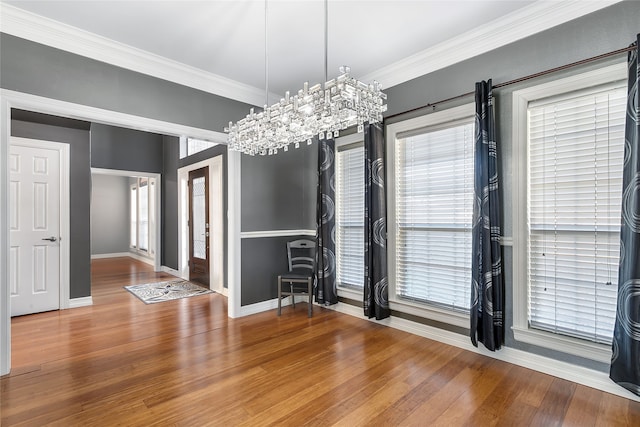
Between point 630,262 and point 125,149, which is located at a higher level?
point 125,149

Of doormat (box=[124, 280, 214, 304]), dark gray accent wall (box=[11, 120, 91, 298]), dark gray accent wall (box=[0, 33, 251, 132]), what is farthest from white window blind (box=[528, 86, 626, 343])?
dark gray accent wall (box=[11, 120, 91, 298])

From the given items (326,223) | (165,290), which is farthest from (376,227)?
(165,290)

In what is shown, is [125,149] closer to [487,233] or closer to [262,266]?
[262,266]

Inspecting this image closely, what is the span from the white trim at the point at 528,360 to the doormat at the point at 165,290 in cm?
327

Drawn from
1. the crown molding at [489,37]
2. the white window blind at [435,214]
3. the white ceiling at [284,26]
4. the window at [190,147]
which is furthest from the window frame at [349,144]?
the window at [190,147]

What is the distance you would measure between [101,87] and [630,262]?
14.9 ft

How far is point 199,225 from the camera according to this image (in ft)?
19.7

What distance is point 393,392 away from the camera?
231 cm

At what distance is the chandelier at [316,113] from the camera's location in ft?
6.35

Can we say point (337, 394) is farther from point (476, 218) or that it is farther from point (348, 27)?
point (348, 27)

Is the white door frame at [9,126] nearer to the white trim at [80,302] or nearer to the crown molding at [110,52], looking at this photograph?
the crown molding at [110,52]

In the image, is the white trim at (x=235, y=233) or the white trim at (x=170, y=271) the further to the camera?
the white trim at (x=170, y=271)

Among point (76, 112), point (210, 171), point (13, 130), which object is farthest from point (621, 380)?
point (13, 130)

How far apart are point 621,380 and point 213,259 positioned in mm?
5205
